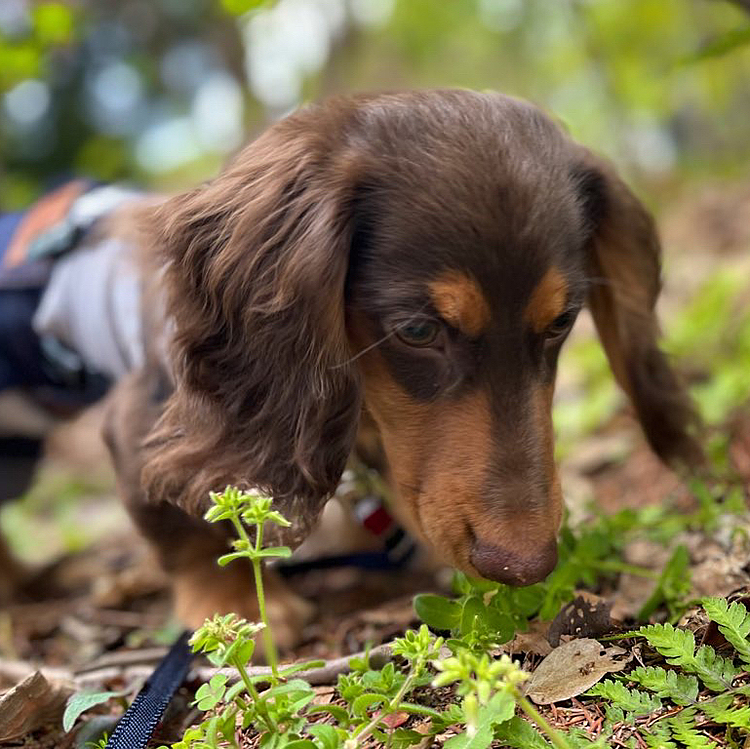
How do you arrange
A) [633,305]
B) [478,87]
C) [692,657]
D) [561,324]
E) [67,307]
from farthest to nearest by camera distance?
[478,87] < [67,307] < [633,305] < [561,324] < [692,657]

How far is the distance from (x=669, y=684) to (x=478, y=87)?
525cm

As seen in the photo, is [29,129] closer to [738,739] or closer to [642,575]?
[642,575]

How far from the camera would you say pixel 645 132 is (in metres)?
12.7

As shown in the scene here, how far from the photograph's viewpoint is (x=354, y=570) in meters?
2.59

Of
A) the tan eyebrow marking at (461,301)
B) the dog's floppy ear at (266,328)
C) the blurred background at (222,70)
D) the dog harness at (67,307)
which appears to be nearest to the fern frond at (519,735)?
the dog's floppy ear at (266,328)

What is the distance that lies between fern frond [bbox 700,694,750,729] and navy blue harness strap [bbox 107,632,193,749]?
83 centimetres

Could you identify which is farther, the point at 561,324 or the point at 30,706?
the point at 561,324

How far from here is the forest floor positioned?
166 centimetres

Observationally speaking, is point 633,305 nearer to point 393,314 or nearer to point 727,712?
point 393,314

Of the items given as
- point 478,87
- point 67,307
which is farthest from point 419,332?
point 478,87

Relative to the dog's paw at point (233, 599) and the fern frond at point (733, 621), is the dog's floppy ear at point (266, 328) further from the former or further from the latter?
the fern frond at point (733, 621)

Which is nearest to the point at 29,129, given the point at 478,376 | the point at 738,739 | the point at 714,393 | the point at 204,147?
the point at 204,147

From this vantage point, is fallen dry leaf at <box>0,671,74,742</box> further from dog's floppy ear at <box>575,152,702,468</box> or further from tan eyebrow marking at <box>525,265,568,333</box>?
dog's floppy ear at <box>575,152,702,468</box>

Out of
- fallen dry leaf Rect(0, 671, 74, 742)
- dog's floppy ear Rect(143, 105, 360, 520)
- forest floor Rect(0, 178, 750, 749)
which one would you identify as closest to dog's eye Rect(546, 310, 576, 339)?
dog's floppy ear Rect(143, 105, 360, 520)
